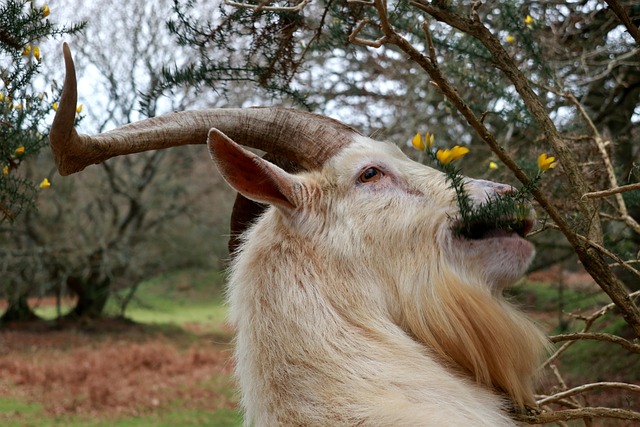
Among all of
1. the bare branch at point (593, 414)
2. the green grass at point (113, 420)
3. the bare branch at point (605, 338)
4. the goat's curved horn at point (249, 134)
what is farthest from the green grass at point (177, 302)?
the bare branch at point (593, 414)

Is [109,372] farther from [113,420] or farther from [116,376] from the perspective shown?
[113,420]

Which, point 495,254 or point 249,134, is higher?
point 249,134

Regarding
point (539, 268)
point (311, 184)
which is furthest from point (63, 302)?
point (311, 184)

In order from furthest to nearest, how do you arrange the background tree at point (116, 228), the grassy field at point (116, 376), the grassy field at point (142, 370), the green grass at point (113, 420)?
the background tree at point (116, 228), the grassy field at point (116, 376), the green grass at point (113, 420), the grassy field at point (142, 370)

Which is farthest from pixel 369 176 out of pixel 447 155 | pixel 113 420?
pixel 113 420

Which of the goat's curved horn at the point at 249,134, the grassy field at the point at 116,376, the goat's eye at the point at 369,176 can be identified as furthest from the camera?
the grassy field at the point at 116,376

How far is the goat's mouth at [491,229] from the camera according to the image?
268 centimetres

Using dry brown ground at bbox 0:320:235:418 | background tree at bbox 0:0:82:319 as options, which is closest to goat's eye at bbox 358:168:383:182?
background tree at bbox 0:0:82:319

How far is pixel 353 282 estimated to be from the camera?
8.96 ft

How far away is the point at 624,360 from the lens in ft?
29.2

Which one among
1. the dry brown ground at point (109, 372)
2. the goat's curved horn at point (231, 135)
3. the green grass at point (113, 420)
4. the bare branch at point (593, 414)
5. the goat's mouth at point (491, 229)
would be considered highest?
the goat's curved horn at point (231, 135)

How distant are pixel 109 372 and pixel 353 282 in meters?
11.8

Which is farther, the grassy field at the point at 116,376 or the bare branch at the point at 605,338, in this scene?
the grassy field at the point at 116,376

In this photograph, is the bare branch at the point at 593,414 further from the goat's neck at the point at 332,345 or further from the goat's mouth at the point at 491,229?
the goat's mouth at the point at 491,229
